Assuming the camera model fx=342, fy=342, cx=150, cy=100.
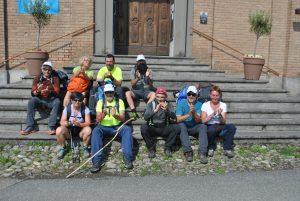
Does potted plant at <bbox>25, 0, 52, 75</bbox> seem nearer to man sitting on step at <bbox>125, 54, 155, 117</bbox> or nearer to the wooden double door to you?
the wooden double door

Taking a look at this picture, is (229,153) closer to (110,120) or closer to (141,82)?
(110,120)

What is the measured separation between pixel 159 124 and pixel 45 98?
7.94 ft

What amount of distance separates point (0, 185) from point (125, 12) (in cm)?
745

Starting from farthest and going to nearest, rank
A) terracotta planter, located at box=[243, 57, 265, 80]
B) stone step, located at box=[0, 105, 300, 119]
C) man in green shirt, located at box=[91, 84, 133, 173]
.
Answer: terracotta planter, located at box=[243, 57, 265, 80]
stone step, located at box=[0, 105, 300, 119]
man in green shirt, located at box=[91, 84, 133, 173]

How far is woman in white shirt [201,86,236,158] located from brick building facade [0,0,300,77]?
4.45 m

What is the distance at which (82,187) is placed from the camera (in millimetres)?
4973

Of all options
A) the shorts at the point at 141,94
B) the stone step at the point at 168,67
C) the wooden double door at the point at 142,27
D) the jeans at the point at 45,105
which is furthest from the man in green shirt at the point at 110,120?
the wooden double door at the point at 142,27

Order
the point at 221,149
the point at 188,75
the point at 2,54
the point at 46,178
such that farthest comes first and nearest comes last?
the point at 2,54 < the point at 188,75 < the point at 221,149 < the point at 46,178

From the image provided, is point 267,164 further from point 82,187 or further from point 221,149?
point 82,187

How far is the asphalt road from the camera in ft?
15.4

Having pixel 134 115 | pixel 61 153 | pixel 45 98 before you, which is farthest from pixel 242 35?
pixel 61 153

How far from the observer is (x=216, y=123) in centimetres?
664

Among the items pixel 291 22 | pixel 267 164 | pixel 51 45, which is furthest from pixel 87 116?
pixel 291 22

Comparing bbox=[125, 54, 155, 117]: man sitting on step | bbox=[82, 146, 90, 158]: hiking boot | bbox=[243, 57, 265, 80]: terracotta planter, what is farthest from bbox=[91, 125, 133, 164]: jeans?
bbox=[243, 57, 265, 80]: terracotta planter
